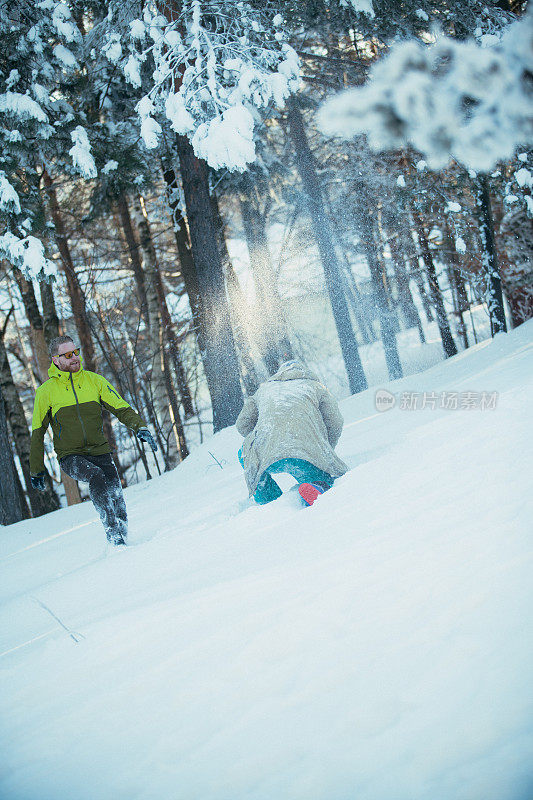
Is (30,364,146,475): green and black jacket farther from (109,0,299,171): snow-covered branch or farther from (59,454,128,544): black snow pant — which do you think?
(109,0,299,171): snow-covered branch

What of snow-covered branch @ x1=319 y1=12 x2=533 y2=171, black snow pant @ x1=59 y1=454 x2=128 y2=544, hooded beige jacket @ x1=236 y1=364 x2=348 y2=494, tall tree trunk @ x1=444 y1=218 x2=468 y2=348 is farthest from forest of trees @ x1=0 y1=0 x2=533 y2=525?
black snow pant @ x1=59 y1=454 x2=128 y2=544

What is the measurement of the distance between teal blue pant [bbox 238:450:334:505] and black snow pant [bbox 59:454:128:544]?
3.90 feet

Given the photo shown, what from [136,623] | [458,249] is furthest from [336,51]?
[136,623]

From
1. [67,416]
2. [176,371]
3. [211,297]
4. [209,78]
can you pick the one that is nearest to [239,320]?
[176,371]

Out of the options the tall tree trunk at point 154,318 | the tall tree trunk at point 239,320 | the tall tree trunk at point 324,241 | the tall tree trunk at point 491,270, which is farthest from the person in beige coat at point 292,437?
the tall tree trunk at point 239,320

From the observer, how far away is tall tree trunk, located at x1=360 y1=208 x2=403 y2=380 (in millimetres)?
13519

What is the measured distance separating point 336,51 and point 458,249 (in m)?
5.03

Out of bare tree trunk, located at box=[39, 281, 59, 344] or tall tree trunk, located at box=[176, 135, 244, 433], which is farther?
bare tree trunk, located at box=[39, 281, 59, 344]

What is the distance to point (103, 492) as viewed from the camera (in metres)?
4.11

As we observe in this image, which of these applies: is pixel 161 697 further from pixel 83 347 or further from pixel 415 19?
pixel 83 347

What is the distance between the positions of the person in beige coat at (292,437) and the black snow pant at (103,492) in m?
1.16
